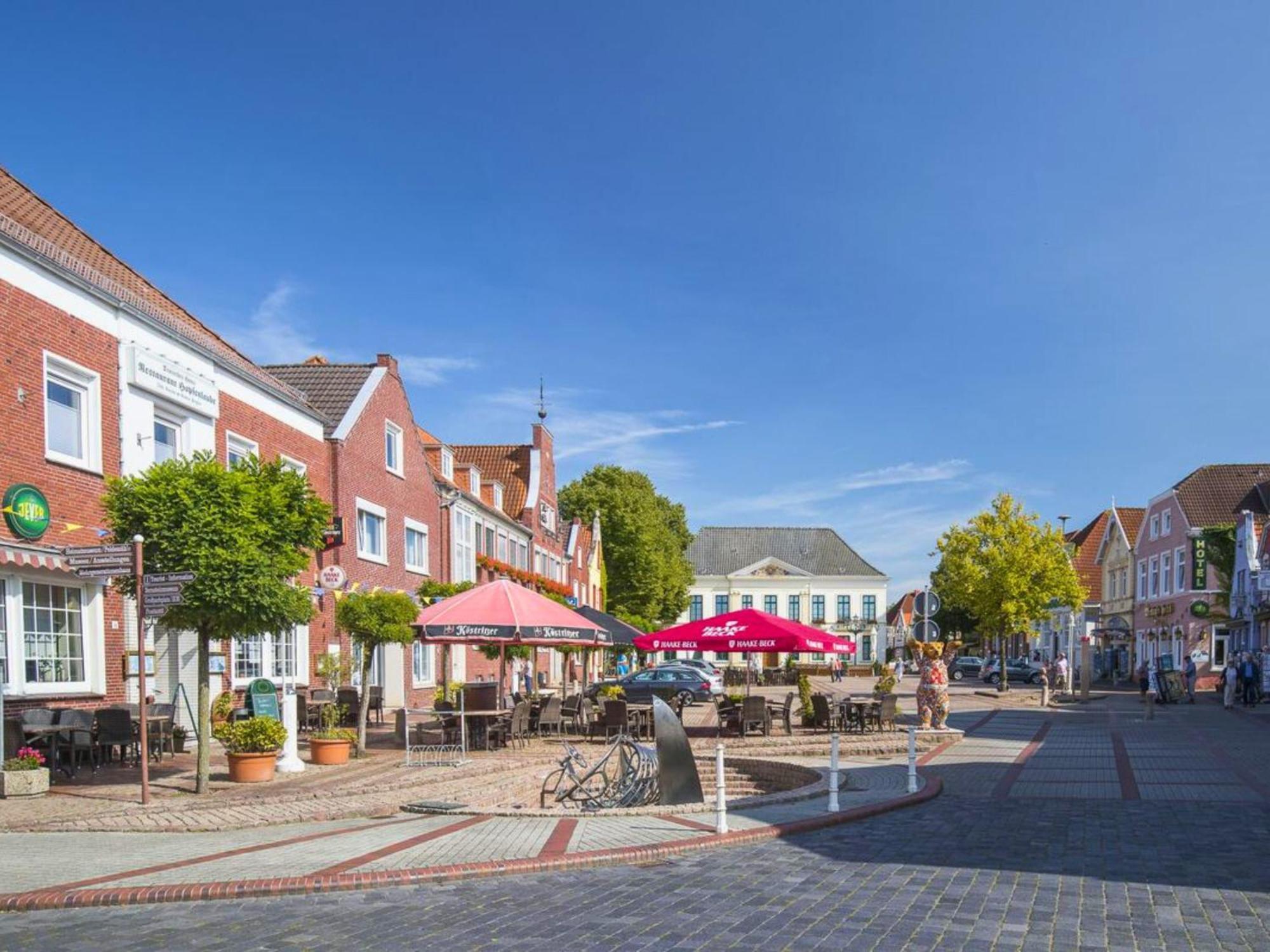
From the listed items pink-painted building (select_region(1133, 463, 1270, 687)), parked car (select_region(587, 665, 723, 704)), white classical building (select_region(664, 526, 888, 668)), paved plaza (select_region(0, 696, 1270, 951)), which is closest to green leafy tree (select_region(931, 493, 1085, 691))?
pink-painted building (select_region(1133, 463, 1270, 687))

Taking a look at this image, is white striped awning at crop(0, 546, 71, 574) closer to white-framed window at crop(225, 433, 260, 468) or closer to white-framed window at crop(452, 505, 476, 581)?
white-framed window at crop(225, 433, 260, 468)

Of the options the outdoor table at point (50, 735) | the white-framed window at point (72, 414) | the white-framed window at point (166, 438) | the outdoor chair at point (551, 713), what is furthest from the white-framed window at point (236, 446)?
the outdoor table at point (50, 735)

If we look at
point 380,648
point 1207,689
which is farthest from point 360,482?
point 1207,689

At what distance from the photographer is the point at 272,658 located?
23281 mm

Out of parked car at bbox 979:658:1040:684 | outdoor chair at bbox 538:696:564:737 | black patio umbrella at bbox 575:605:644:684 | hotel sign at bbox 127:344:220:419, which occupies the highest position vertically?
hotel sign at bbox 127:344:220:419

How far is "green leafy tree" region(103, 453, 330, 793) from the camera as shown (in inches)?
519

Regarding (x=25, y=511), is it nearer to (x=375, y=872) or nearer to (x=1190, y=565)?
(x=375, y=872)

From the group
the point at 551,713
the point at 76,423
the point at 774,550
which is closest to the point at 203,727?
the point at 76,423

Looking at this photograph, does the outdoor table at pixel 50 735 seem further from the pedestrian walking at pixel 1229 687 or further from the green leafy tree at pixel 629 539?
the green leafy tree at pixel 629 539

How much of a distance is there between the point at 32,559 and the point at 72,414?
3173mm

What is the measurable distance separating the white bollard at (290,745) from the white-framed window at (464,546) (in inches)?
788

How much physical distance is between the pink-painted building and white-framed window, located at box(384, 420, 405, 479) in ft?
107

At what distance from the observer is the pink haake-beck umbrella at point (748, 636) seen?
21.7 m

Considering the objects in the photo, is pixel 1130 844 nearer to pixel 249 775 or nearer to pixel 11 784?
pixel 249 775
